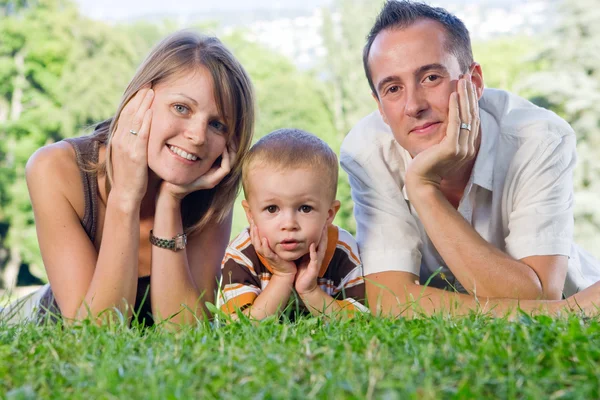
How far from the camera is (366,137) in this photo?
4.96m

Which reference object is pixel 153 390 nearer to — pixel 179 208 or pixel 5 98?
pixel 179 208

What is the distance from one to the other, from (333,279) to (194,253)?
3.12 feet

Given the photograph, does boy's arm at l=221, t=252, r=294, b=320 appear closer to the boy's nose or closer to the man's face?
the boy's nose

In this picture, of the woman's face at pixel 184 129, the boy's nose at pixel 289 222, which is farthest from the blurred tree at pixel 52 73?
the boy's nose at pixel 289 222

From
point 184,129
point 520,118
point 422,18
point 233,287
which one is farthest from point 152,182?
point 520,118

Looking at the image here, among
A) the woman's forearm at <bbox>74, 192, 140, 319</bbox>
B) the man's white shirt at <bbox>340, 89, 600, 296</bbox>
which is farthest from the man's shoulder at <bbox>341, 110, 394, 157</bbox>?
the woman's forearm at <bbox>74, 192, 140, 319</bbox>

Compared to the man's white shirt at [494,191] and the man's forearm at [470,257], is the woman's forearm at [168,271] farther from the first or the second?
the man's forearm at [470,257]

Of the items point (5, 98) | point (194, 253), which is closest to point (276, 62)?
point (5, 98)

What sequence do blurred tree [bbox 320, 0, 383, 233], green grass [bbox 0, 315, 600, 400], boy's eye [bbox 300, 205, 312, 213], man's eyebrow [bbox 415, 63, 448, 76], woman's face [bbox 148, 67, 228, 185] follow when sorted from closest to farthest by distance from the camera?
green grass [bbox 0, 315, 600, 400]
boy's eye [bbox 300, 205, 312, 213]
woman's face [bbox 148, 67, 228, 185]
man's eyebrow [bbox 415, 63, 448, 76]
blurred tree [bbox 320, 0, 383, 233]

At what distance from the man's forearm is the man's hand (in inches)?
3.2

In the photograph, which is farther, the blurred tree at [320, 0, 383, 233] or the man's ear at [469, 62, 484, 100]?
the blurred tree at [320, 0, 383, 233]

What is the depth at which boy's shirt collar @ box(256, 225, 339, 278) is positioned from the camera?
14.5 ft

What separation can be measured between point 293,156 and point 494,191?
4.41 ft

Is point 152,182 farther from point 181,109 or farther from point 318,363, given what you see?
point 318,363
